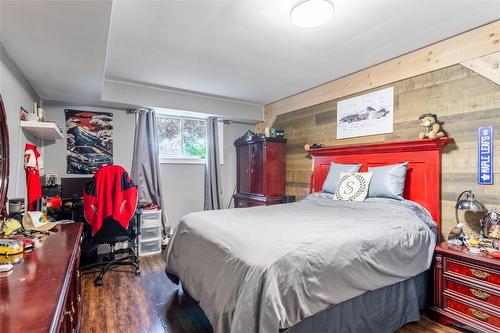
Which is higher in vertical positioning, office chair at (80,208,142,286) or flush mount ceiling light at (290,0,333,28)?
flush mount ceiling light at (290,0,333,28)

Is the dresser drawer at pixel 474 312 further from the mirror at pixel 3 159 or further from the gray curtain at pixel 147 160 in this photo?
the gray curtain at pixel 147 160

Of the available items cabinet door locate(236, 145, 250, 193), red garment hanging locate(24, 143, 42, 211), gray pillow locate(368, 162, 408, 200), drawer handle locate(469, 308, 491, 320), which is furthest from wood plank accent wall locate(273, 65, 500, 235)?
red garment hanging locate(24, 143, 42, 211)

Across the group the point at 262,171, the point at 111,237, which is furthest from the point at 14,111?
the point at 262,171

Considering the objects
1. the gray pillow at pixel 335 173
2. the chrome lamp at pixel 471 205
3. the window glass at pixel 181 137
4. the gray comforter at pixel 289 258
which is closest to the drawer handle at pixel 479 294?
the gray comforter at pixel 289 258

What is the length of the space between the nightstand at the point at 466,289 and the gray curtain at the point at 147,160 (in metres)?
3.42

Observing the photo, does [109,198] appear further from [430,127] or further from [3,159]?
[430,127]

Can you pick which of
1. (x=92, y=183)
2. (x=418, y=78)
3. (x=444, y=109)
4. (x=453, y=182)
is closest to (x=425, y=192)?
(x=453, y=182)

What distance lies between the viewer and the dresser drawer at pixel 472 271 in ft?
5.81

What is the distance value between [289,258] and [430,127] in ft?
6.66

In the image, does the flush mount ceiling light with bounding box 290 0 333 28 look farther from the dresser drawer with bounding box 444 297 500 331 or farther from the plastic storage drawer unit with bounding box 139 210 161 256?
the plastic storage drawer unit with bounding box 139 210 161 256

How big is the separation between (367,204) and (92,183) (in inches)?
110

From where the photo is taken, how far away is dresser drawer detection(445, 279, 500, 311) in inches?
69.6

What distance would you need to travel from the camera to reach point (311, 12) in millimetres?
1882

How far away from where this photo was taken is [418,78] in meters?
2.63
